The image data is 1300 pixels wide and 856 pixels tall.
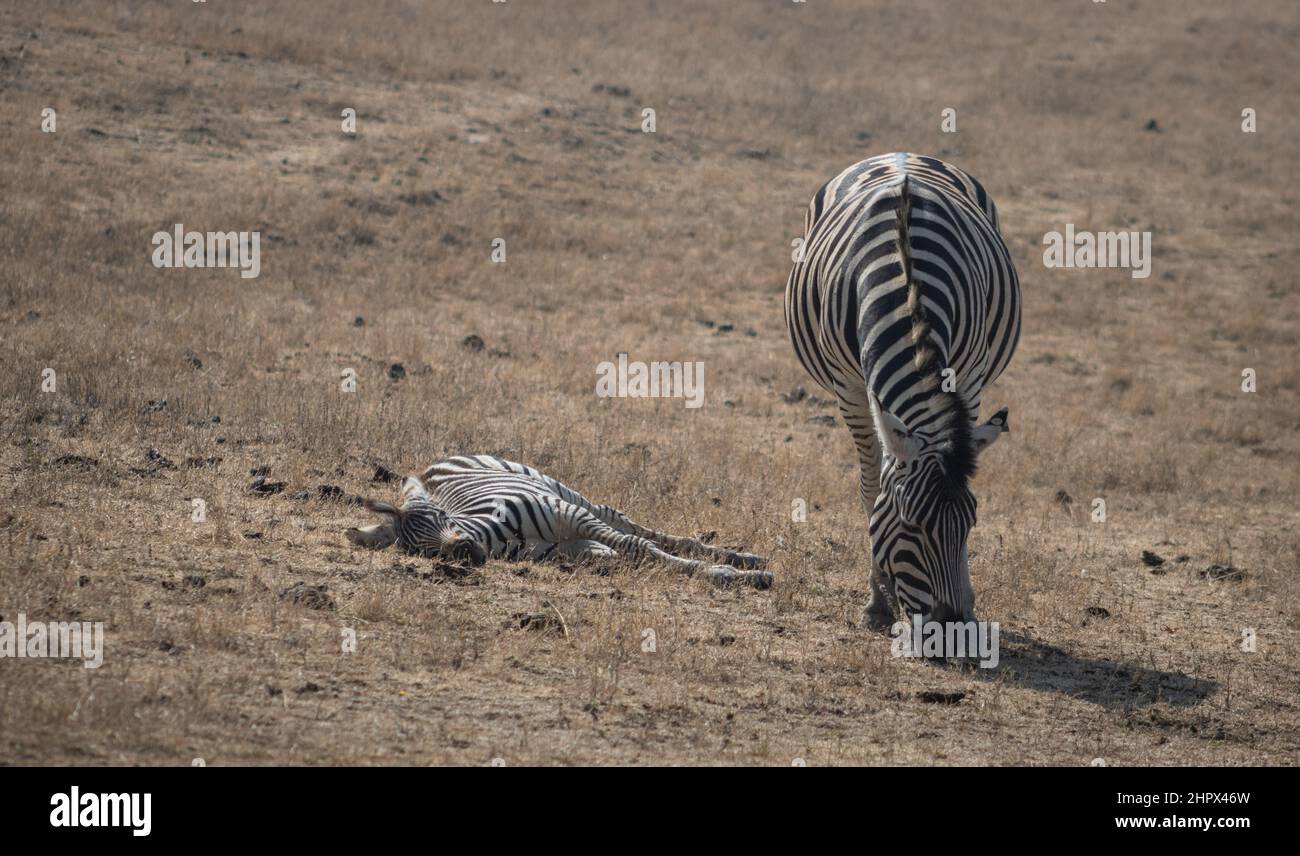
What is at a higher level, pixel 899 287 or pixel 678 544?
pixel 899 287

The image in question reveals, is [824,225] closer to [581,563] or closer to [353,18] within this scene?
[581,563]

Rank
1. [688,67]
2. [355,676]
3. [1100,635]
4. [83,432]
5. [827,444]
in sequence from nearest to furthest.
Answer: [355,676]
[1100,635]
[83,432]
[827,444]
[688,67]

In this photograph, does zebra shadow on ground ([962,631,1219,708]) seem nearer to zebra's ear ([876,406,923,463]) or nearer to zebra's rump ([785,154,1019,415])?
zebra's ear ([876,406,923,463])

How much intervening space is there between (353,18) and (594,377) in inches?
737

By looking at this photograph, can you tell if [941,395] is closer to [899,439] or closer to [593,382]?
[899,439]

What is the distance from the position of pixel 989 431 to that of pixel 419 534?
163 inches

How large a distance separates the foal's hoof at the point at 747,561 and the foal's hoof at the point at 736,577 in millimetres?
317

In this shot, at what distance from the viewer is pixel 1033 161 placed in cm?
2850

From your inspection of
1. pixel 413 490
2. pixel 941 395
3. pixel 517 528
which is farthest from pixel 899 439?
pixel 413 490

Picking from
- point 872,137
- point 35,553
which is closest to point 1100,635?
point 35,553

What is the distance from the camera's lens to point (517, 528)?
944 centimetres

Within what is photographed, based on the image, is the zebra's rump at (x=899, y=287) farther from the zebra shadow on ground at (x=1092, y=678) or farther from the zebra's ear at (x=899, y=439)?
the zebra shadow on ground at (x=1092, y=678)

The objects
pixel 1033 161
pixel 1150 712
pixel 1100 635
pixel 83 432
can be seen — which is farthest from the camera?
pixel 1033 161

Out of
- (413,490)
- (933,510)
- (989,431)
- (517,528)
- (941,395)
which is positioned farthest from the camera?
(413,490)
